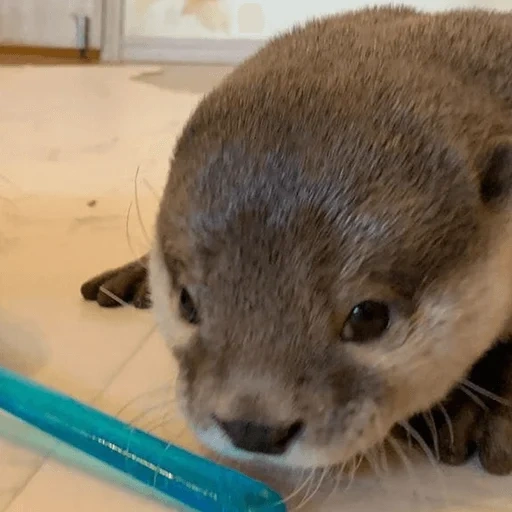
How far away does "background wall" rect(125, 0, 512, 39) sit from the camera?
3504 mm

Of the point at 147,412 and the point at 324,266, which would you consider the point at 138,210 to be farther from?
the point at 324,266

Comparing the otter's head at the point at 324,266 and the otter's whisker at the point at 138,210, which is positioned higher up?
the otter's head at the point at 324,266

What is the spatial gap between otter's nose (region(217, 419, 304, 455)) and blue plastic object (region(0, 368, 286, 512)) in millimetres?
106

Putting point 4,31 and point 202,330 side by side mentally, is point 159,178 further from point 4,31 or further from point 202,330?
point 4,31

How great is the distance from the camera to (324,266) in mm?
799

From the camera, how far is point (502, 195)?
34.9 inches

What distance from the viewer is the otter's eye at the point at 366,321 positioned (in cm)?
82

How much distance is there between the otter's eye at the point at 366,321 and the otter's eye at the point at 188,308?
0.47ft

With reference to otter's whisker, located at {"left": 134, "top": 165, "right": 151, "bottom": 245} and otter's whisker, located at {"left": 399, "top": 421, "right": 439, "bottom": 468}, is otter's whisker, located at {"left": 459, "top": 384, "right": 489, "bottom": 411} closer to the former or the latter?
otter's whisker, located at {"left": 399, "top": 421, "right": 439, "bottom": 468}

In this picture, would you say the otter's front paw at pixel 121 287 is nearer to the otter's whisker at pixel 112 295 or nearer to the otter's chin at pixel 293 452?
the otter's whisker at pixel 112 295

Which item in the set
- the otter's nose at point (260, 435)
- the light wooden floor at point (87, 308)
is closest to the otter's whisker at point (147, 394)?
the light wooden floor at point (87, 308)

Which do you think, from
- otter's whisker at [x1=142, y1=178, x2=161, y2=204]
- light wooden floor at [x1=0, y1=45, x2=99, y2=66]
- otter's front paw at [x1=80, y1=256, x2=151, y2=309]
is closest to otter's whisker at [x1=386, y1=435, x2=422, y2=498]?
otter's front paw at [x1=80, y1=256, x2=151, y2=309]

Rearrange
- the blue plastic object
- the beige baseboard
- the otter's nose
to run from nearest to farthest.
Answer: the otter's nose → the blue plastic object → the beige baseboard

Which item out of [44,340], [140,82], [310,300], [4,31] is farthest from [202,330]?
[4,31]
